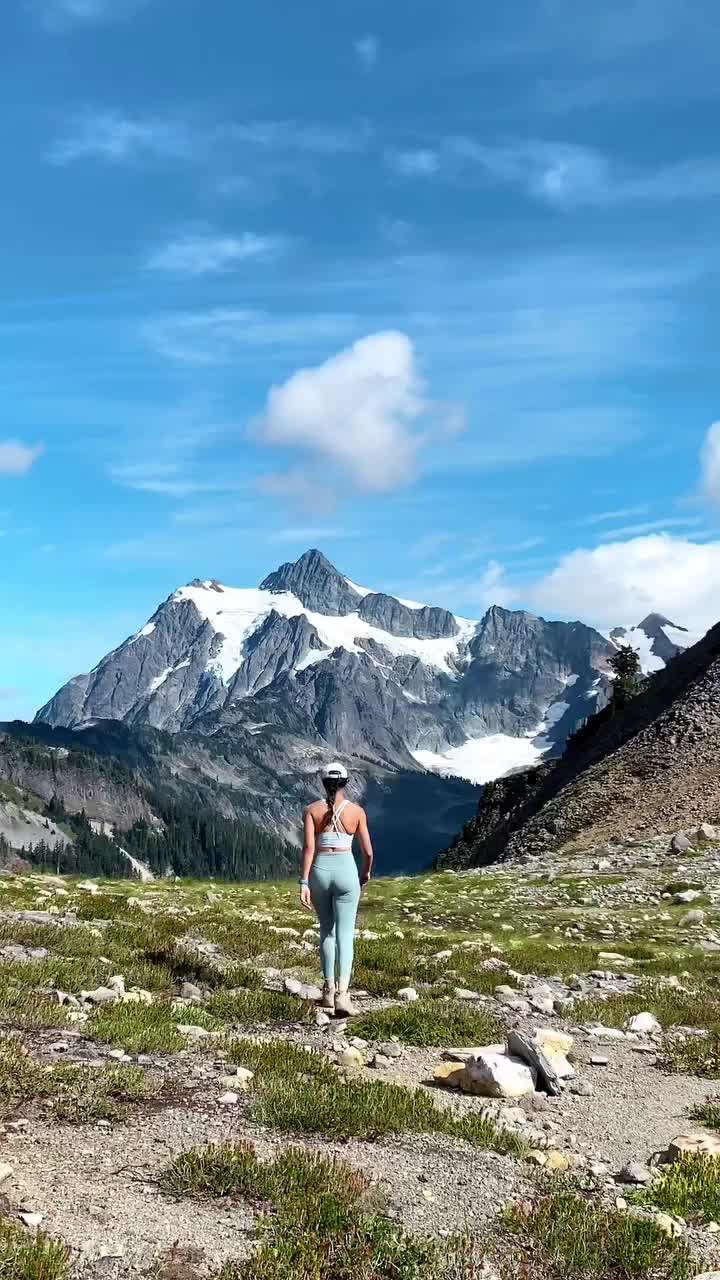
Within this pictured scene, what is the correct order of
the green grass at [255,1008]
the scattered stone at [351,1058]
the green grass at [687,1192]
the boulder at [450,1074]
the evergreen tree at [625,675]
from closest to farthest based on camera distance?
the green grass at [687,1192] < the boulder at [450,1074] < the scattered stone at [351,1058] < the green grass at [255,1008] < the evergreen tree at [625,675]

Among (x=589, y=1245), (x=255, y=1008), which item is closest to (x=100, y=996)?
(x=255, y=1008)

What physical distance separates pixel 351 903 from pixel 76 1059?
5503 mm

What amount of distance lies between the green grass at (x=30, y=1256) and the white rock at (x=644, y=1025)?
11596 millimetres

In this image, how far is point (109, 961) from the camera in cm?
1623

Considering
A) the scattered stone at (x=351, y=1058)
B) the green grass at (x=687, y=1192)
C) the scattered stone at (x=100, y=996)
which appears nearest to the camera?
the green grass at (x=687, y=1192)

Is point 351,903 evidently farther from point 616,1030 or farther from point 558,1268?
point 558,1268

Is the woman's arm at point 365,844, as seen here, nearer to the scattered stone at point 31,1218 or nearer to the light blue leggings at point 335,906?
the light blue leggings at point 335,906

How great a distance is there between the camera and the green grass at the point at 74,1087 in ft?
29.9

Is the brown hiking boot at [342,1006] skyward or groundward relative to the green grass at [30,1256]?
groundward

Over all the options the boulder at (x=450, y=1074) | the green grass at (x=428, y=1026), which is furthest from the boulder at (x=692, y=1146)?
the green grass at (x=428, y=1026)

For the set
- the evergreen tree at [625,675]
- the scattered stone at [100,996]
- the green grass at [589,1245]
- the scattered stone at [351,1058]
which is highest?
the evergreen tree at [625,675]

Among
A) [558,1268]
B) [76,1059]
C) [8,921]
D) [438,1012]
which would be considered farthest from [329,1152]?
[8,921]

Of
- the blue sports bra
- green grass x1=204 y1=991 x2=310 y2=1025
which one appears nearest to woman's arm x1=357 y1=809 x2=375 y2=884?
the blue sports bra

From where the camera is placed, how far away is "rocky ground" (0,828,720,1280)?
718 cm
